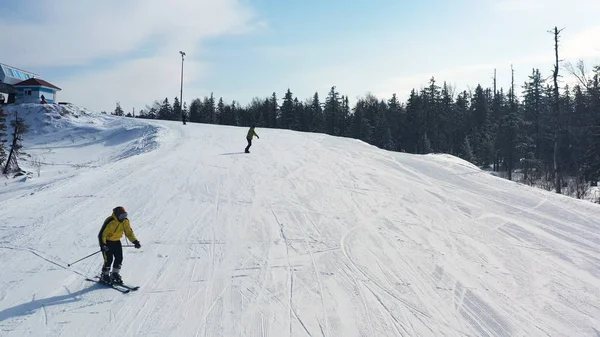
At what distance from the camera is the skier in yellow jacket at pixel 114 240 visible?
7324 mm

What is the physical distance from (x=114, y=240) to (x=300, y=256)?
13.0 ft

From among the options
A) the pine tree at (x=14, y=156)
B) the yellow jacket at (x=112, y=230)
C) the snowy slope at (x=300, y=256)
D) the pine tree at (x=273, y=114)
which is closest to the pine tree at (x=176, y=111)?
the pine tree at (x=273, y=114)

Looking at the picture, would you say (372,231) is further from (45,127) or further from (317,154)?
(45,127)

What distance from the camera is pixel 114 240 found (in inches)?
292

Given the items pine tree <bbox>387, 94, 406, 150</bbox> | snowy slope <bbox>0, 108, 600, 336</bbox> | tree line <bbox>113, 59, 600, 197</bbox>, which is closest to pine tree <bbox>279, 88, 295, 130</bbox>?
tree line <bbox>113, 59, 600, 197</bbox>

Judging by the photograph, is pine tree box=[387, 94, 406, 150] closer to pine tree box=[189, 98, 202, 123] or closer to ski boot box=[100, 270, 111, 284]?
pine tree box=[189, 98, 202, 123]

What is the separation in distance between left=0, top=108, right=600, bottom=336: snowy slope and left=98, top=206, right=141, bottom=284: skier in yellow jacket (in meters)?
0.29

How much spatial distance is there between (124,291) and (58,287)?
1298 mm

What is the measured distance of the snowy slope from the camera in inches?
259

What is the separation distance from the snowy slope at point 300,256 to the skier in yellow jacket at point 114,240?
286mm

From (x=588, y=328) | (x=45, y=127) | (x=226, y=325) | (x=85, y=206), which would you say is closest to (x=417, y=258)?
(x=588, y=328)

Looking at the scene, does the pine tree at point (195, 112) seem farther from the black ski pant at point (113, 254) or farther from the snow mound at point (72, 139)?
the black ski pant at point (113, 254)

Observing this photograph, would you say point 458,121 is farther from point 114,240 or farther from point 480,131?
point 114,240

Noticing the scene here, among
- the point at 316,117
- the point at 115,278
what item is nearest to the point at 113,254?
the point at 115,278
